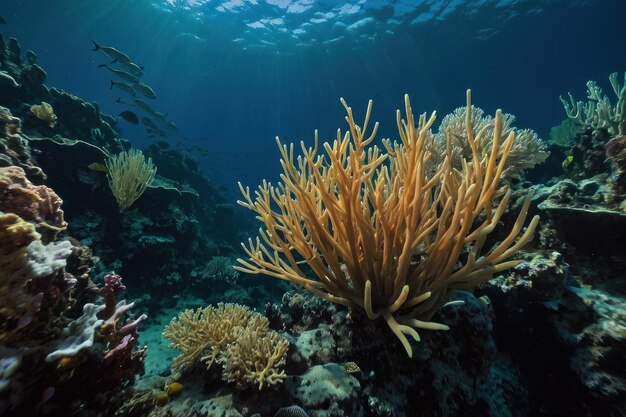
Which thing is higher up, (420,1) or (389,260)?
(420,1)

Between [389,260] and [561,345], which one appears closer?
[389,260]

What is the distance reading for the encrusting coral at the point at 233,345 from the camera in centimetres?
210

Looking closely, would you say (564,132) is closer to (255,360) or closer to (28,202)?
(255,360)

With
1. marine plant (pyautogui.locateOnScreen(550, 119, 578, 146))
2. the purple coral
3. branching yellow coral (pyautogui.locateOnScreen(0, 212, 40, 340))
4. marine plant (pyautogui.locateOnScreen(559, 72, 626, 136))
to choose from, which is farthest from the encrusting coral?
marine plant (pyautogui.locateOnScreen(550, 119, 578, 146))

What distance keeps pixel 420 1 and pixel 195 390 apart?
25.6m

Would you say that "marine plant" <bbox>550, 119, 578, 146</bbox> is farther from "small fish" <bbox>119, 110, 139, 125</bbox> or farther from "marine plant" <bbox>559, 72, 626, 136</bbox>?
"small fish" <bbox>119, 110, 139, 125</bbox>

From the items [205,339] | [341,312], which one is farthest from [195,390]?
[341,312]

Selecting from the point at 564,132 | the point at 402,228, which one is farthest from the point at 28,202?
the point at 564,132

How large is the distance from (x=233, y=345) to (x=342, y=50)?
30823 mm

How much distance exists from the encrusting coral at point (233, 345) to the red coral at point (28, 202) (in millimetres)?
1413

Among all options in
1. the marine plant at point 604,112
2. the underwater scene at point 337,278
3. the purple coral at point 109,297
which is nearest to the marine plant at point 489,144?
the underwater scene at point 337,278

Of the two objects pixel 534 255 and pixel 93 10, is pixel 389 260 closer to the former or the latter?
pixel 534 255

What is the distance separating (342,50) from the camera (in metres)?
27.8

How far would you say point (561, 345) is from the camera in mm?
2807
